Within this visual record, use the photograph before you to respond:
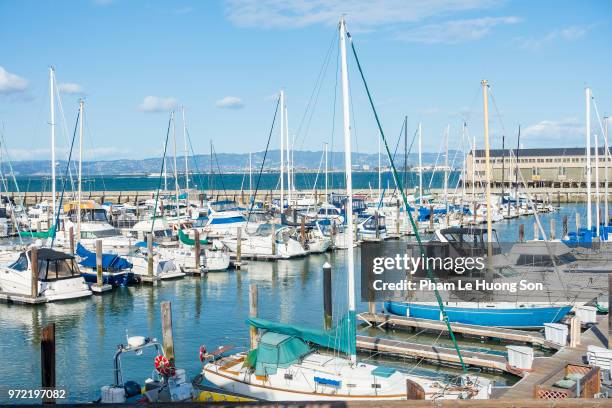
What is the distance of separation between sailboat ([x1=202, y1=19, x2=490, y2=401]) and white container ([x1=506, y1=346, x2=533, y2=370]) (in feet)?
9.08

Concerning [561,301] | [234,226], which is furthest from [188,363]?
[234,226]

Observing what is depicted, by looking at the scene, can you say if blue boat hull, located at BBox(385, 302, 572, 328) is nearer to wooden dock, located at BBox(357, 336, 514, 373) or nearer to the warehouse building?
wooden dock, located at BBox(357, 336, 514, 373)

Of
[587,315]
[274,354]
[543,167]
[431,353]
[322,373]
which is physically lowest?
[431,353]

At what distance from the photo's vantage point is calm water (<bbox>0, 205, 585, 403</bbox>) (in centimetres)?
2242

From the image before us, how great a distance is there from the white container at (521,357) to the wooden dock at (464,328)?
321 cm

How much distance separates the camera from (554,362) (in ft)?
65.2

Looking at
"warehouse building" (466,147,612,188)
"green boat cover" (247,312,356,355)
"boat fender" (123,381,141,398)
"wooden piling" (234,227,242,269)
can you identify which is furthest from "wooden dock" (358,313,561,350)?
"warehouse building" (466,147,612,188)

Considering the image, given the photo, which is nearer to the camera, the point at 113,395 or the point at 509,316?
the point at 113,395

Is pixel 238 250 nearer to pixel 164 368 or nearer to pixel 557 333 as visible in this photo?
pixel 557 333

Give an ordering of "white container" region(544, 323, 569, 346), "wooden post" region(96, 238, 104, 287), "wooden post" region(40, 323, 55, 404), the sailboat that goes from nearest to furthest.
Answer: "wooden post" region(40, 323, 55, 404)
the sailboat
"white container" region(544, 323, 569, 346)
"wooden post" region(96, 238, 104, 287)

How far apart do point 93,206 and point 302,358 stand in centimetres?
4502

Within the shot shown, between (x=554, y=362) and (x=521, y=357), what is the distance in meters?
1.04

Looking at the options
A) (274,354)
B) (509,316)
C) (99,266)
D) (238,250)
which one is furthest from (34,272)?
(509,316)

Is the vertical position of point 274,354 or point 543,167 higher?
point 543,167
